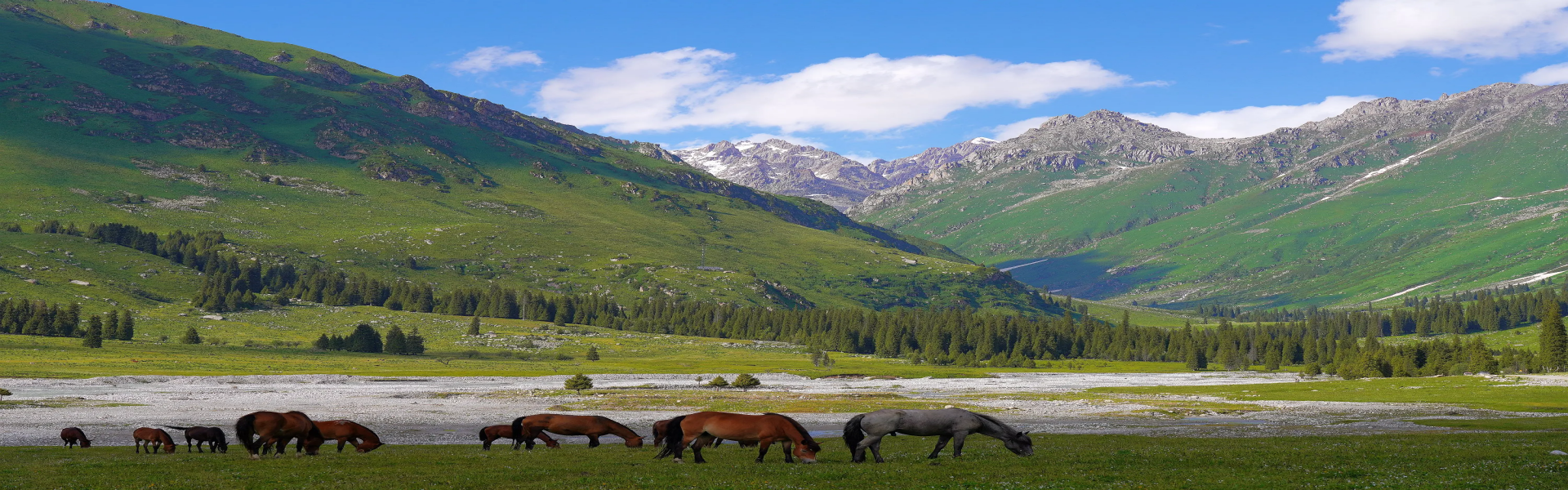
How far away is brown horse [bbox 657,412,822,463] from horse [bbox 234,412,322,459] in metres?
13.3

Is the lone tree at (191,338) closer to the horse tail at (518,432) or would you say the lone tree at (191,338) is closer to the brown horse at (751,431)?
the horse tail at (518,432)

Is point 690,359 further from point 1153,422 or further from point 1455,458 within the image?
point 1455,458

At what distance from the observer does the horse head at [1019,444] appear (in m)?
32.7

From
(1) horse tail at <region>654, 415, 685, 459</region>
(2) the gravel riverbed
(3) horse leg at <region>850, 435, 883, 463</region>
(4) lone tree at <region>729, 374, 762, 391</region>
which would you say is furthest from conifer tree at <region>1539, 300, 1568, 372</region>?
(1) horse tail at <region>654, 415, 685, 459</region>

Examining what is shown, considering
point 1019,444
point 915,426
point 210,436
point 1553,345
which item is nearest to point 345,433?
point 210,436

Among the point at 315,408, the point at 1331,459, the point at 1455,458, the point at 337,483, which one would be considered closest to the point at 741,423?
the point at 337,483

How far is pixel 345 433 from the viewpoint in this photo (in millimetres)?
35062

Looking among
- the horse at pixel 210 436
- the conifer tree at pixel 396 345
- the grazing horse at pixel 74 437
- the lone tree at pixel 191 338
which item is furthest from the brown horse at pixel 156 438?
the lone tree at pixel 191 338

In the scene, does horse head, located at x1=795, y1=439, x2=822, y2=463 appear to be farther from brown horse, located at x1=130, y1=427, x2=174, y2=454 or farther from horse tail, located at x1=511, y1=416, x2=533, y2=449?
brown horse, located at x1=130, y1=427, x2=174, y2=454

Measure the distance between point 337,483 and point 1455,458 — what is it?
33.8 m

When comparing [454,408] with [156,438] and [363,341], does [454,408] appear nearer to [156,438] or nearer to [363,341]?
[156,438]

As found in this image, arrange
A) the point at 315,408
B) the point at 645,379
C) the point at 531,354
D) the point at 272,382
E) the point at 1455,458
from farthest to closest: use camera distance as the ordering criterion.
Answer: the point at 531,354 < the point at 645,379 < the point at 272,382 < the point at 315,408 < the point at 1455,458

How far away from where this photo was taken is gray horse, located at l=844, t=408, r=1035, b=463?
30.4 m

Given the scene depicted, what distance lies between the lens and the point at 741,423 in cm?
2961
